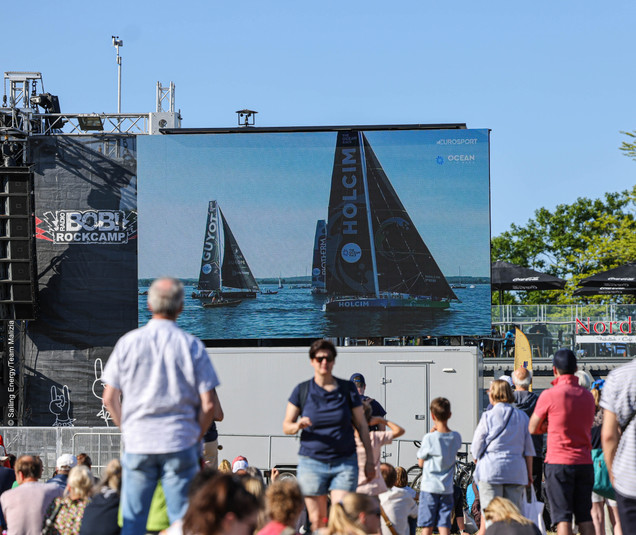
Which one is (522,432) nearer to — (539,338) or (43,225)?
(43,225)

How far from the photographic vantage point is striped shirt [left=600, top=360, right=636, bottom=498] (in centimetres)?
463

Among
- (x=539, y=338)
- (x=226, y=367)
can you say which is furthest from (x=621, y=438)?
(x=539, y=338)

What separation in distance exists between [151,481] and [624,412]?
7.77 ft

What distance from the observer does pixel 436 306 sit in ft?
62.2

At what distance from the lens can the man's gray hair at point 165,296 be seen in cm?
465

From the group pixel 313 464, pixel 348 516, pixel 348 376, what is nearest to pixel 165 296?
pixel 348 516

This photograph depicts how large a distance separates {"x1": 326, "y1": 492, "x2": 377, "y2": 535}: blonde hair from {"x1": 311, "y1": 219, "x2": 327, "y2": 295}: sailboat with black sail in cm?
1422

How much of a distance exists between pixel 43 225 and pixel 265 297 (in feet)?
16.8

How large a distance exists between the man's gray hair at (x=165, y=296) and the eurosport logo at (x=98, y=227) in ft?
51.6

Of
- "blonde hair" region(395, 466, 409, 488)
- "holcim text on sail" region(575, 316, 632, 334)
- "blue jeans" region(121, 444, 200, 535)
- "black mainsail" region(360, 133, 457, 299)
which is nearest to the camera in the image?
"blue jeans" region(121, 444, 200, 535)

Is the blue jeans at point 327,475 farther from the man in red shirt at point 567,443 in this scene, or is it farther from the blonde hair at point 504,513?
the man in red shirt at point 567,443

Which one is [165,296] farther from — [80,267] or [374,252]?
[80,267]

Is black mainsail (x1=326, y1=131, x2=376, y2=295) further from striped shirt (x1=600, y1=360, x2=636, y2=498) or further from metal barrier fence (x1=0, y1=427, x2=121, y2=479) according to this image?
striped shirt (x1=600, y1=360, x2=636, y2=498)

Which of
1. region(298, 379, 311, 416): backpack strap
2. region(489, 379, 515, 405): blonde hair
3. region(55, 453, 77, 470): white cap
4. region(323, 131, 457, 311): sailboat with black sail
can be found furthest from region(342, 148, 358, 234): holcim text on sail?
region(298, 379, 311, 416): backpack strap
